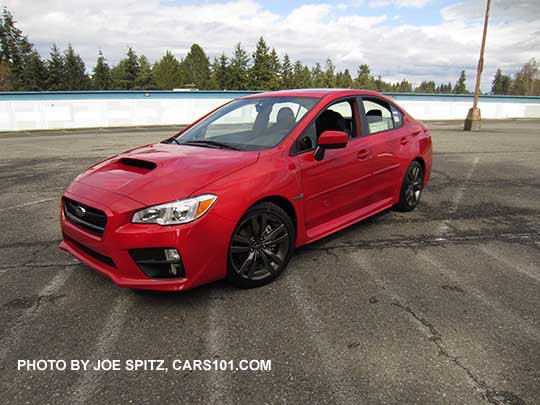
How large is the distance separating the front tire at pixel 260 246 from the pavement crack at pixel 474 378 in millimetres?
1131

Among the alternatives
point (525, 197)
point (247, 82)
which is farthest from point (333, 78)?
point (525, 197)

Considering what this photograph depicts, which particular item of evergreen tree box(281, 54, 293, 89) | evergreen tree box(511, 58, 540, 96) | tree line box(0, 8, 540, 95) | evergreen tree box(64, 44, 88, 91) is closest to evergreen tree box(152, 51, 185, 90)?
tree line box(0, 8, 540, 95)

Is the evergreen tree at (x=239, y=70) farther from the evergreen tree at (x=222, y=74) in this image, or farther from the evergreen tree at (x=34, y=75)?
the evergreen tree at (x=34, y=75)

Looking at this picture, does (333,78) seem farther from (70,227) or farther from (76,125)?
(70,227)

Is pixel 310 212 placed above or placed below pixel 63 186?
above

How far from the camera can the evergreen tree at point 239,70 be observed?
69688 millimetres

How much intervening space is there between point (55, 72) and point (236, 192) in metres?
74.0

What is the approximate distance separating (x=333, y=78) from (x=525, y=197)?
83563mm

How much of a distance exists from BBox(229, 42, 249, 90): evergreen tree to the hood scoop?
6721 cm

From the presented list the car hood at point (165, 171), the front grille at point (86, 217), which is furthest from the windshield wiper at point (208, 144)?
the front grille at point (86, 217)

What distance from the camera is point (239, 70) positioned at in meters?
70.8

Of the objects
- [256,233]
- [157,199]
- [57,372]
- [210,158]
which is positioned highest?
[210,158]

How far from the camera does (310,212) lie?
3467 mm

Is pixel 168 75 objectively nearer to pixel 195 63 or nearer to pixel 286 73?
pixel 195 63
